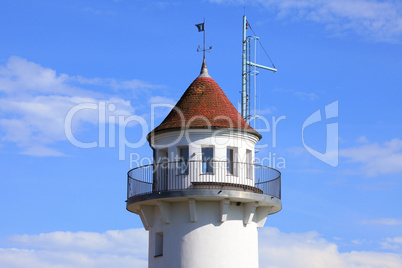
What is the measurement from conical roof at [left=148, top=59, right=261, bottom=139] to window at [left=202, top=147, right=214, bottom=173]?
87cm

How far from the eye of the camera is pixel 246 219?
32.3m

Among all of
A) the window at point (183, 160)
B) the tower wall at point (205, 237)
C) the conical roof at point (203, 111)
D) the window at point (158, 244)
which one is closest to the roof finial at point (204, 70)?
the conical roof at point (203, 111)

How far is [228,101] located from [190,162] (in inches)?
145

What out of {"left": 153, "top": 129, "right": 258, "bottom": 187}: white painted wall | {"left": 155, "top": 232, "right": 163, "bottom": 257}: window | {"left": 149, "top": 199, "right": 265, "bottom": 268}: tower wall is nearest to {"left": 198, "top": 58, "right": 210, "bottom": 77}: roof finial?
{"left": 153, "top": 129, "right": 258, "bottom": 187}: white painted wall

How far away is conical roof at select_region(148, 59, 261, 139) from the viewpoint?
32.5 m

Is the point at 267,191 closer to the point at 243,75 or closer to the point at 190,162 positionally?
the point at 190,162

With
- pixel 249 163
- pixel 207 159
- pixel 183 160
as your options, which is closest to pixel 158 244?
pixel 183 160

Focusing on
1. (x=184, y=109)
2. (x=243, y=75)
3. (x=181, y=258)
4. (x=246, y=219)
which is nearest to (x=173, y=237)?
(x=181, y=258)

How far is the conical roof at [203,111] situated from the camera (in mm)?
32469

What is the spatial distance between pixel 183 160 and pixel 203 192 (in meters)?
1.78

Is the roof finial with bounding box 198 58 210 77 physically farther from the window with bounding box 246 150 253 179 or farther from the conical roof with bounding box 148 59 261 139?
the window with bounding box 246 150 253 179

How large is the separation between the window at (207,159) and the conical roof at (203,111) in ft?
2.84

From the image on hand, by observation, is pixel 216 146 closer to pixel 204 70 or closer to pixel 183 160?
pixel 183 160

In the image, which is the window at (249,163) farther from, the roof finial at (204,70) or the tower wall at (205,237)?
the roof finial at (204,70)
